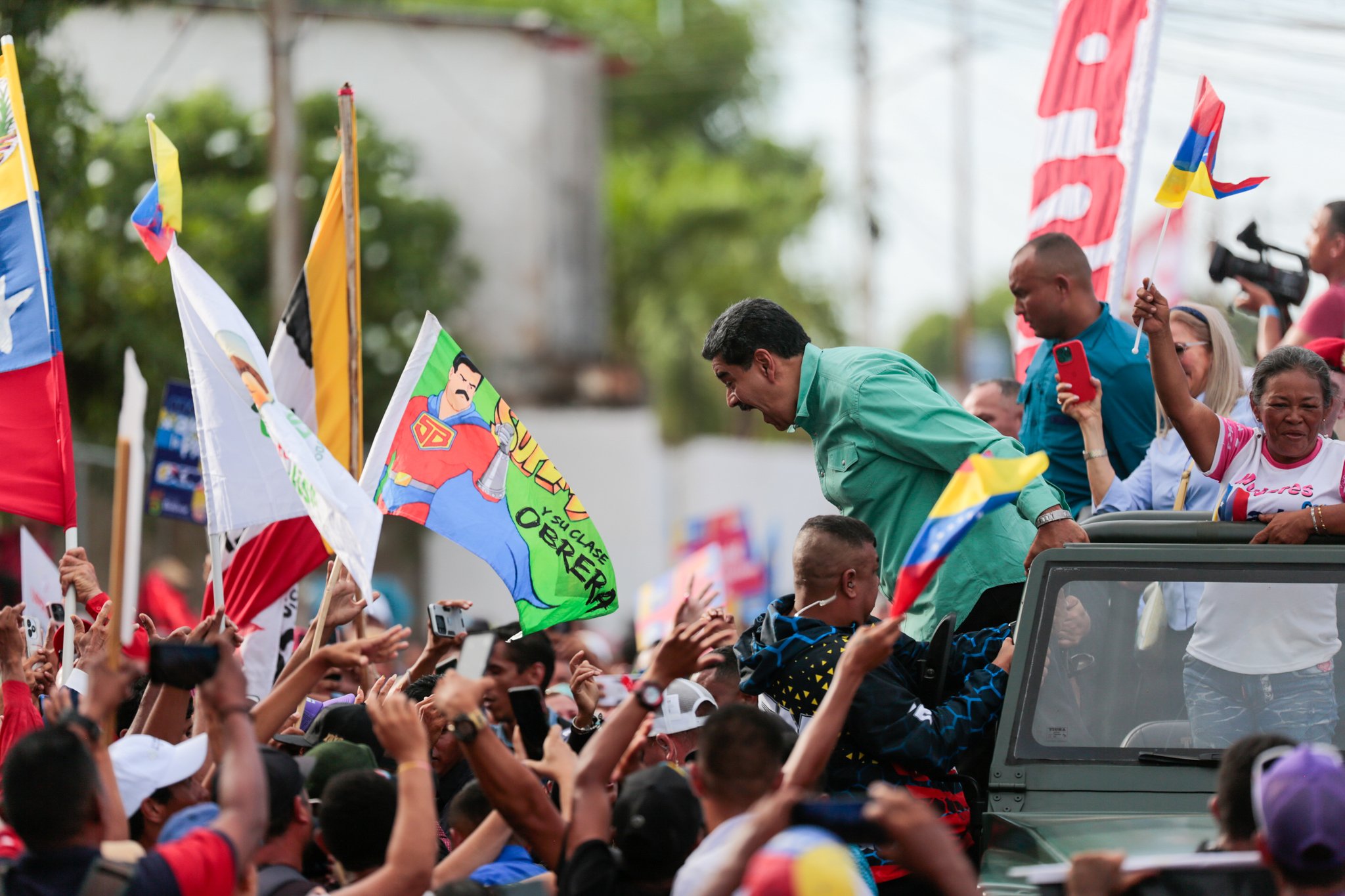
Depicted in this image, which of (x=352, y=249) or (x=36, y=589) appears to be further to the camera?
(x=36, y=589)

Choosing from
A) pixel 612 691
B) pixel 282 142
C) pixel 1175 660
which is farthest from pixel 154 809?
pixel 282 142

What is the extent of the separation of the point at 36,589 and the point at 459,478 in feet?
7.19

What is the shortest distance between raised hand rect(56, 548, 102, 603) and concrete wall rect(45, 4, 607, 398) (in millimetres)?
16982

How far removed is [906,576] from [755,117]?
4188 cm

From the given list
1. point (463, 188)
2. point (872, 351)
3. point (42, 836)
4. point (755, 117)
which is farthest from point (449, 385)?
point (755, 117)

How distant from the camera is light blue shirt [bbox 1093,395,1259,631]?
5.61 meters

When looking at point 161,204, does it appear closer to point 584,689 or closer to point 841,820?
point 584,689

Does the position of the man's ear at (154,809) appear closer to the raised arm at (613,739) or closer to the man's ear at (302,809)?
the man's ear at (302,809)

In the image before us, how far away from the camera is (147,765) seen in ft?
13.8

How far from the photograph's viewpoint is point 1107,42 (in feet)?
25.0

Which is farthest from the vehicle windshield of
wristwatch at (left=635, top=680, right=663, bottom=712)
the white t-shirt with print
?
wristwatch at (left=635, top=680, right=663, bottom=712)

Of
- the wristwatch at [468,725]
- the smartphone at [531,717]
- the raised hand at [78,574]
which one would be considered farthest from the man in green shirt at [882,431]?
the raised hand at [78,574]

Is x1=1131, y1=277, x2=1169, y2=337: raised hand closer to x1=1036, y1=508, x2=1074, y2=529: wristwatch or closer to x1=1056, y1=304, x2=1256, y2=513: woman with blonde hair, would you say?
x1=1056, y1=304, x2=1256, y2=513: woman with blonde hair

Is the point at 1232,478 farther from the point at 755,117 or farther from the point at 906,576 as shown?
the point at 755,117
